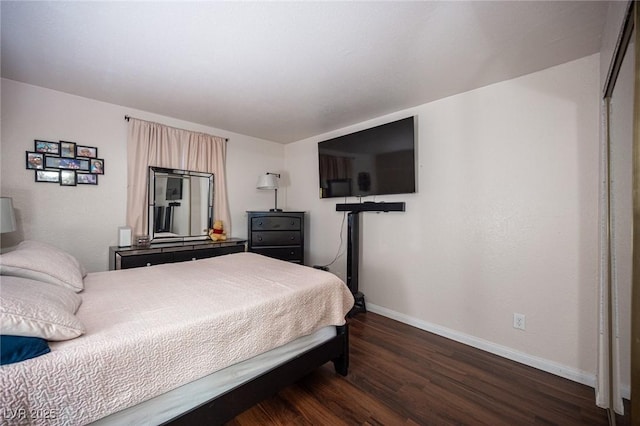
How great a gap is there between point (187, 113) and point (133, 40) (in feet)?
4.52

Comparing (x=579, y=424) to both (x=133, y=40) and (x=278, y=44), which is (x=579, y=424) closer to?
(x=278, y=44)

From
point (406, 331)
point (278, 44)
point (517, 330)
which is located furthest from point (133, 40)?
point (517, 330)

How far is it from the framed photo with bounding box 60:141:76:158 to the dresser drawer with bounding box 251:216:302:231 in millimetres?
1977

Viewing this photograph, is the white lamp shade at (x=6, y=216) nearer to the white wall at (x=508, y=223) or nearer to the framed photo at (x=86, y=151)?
the framed photo at (x=86, y=151)

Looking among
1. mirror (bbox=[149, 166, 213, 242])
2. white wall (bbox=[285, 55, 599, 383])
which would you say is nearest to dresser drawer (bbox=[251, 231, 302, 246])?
mirror (bbox=[149, 166, 213, 242])

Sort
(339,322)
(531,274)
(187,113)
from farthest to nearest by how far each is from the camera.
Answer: (187,113) → (531,274) → (339,322)

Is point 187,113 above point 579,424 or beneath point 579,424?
above

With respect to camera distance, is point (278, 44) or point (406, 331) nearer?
point (278, 44)

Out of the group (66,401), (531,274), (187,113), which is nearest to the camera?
(66,401)

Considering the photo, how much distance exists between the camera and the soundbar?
2916 mm

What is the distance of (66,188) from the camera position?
2.57 m

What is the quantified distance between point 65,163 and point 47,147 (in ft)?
0.61

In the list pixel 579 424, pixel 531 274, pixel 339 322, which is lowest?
pixel 579 424

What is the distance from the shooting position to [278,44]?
5.80 ft
